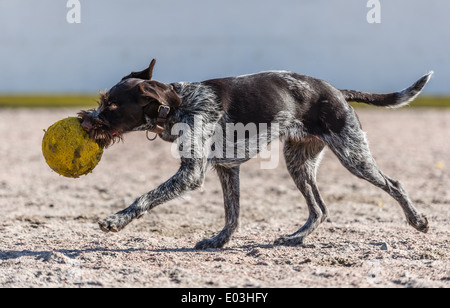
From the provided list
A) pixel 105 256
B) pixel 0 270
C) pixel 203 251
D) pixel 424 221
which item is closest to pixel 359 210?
pixel 424 221

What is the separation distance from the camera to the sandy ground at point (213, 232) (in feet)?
17.3

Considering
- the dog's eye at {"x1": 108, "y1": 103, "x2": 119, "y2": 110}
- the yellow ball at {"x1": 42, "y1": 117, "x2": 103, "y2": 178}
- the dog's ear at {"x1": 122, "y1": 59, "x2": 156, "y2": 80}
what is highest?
the dog's ear at {"x1": 122, "y1": 59, "x2": 156, "y2": 80}

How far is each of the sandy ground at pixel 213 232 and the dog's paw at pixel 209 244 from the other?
6.2 inches

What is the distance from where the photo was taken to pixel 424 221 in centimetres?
700

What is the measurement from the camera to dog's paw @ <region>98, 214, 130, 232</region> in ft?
18.8

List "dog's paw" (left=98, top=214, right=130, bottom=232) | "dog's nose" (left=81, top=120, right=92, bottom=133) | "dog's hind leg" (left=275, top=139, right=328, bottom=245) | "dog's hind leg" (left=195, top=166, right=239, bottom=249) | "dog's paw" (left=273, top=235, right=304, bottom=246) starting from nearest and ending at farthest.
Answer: "dog's paw" (left=98, top=214, right=130, bottom=232), "dog's nose" (left=81, top=120, right=92, bottom=133), "dog's paw" (left=273, top=235, right=304, bottom=246), "dog's hind leg" (left=195, top=166, right=239, bottom=249), "dog's hind leg" (left=275, top=139, right=328, bottom=245)

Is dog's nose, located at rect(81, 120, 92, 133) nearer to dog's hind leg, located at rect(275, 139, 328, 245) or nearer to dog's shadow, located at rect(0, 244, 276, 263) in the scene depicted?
dog's shadow, located at rect(0, 244, 276, 263)

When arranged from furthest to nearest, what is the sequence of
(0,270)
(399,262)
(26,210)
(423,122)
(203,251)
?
(423,122) → (26,210) → (203,251) → (399,262) → (0,270)

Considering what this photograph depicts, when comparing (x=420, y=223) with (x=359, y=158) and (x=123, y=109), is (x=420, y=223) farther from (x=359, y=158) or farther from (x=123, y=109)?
(x=123, y=109)

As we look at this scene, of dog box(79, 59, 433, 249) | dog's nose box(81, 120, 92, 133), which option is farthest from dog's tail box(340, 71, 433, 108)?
dog's nose box(81, 120, 92, 133)

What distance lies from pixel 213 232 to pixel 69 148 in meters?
2.24

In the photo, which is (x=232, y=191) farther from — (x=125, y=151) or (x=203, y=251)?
(x=125, y=151)

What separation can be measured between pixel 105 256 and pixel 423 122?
77.9ft

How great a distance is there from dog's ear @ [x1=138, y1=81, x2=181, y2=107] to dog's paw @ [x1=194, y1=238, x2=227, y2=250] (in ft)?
4.80
